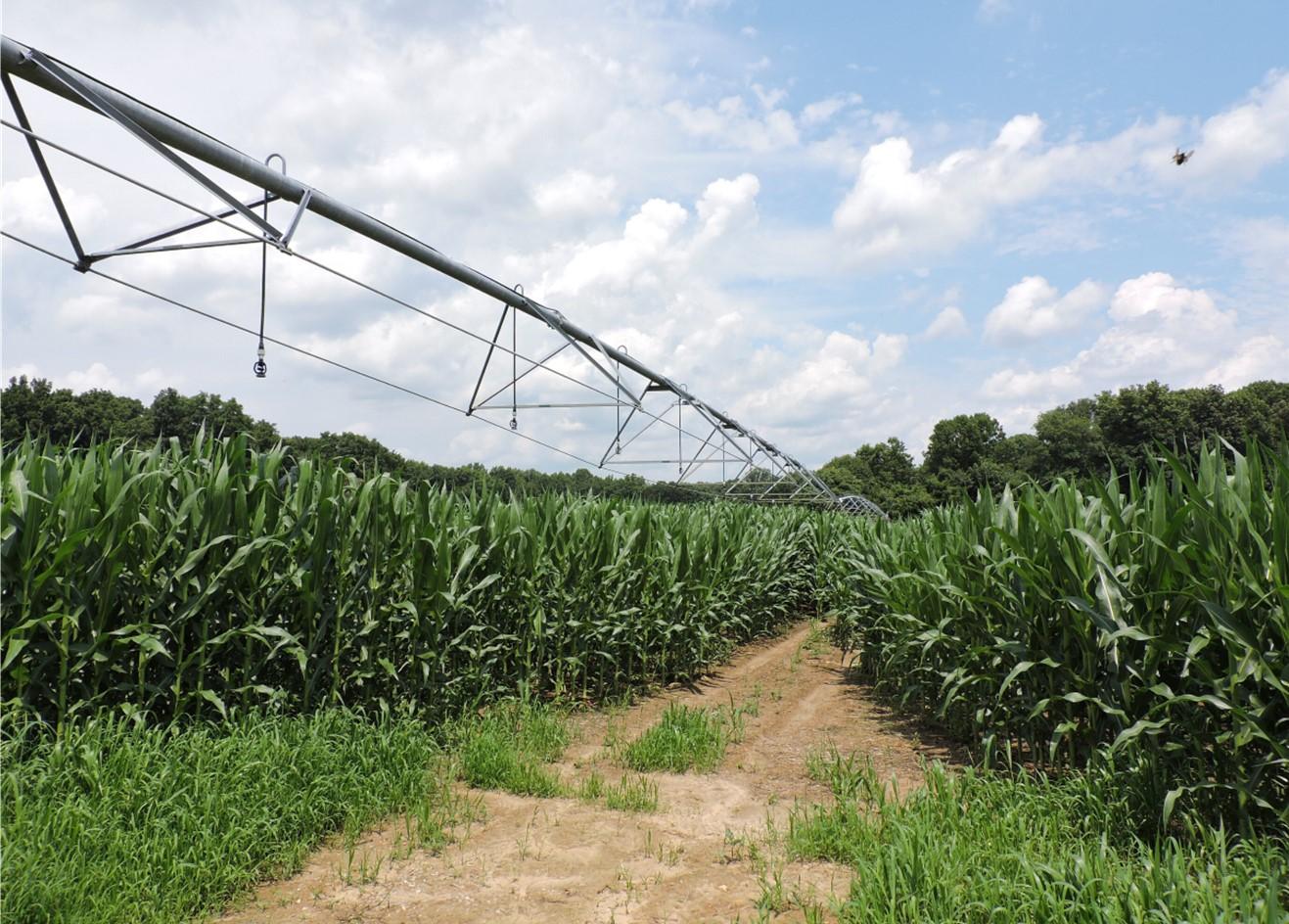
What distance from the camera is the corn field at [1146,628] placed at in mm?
3451

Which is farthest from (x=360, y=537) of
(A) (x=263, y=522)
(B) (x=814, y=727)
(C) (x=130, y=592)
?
(B) (x=814, y=727)

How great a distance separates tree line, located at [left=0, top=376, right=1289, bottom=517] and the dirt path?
4642mm

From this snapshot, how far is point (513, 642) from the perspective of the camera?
258 inches

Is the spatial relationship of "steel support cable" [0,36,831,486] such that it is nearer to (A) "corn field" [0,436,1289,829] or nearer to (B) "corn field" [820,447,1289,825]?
(A) "corn field" [0,436,1289,829]

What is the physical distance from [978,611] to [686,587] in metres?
3.70

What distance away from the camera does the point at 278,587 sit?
15.1 ft

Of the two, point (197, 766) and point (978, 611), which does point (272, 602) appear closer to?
point (197, 766)

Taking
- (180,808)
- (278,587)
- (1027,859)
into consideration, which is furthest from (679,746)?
(180,808)

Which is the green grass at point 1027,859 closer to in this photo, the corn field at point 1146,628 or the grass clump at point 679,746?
the corn field at point 1146,628

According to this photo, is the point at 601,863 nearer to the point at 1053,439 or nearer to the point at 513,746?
the point at 513,746

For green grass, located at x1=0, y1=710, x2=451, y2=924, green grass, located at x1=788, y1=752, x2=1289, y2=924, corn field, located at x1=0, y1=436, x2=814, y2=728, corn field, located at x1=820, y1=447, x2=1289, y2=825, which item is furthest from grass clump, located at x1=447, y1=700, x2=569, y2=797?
corn field, located at x1=820, y1=447, x2=1289, y2=825

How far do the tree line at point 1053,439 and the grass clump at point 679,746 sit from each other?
36.6 metres

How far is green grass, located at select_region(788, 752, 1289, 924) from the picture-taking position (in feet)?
8.96

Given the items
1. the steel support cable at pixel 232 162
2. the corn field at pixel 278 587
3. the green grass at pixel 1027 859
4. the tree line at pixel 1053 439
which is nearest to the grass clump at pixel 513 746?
the corn field at pixel 278 587
